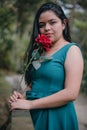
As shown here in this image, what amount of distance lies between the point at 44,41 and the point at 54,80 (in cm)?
28

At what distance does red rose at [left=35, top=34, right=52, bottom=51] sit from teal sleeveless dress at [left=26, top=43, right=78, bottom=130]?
3.1 inches

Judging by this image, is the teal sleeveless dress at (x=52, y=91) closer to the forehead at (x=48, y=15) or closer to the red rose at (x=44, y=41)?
the red rose at (x=44, y=41)

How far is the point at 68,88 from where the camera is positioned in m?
2.42

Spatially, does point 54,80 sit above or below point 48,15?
below

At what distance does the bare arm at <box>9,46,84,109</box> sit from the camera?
242cm

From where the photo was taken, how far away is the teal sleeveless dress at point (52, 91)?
2.51 m

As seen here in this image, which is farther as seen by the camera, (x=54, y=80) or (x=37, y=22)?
(x=37, y=22)

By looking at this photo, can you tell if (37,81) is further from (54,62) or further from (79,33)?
(79,33)

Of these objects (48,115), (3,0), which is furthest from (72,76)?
(3,0)

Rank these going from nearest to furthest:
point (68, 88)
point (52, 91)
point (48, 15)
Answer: point (68, 88)
point (52, 91)
point (48, 15)

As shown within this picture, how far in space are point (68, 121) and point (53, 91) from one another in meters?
0.25

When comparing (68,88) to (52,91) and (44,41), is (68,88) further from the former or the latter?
(44,41)

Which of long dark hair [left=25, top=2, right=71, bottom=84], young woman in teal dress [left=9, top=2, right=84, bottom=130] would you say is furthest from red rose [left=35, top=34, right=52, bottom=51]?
long dark hair [left=25, top=2, right=71, bottom=84]

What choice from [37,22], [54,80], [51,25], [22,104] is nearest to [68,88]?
[54,80]
